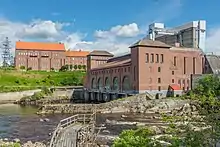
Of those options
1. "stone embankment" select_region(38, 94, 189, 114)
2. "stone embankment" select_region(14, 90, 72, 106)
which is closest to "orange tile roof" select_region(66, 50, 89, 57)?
"stone embankment" select_region(14, 90, 72, 106)

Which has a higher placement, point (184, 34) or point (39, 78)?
point (184, 34)

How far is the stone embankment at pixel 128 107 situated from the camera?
5644 centimetres

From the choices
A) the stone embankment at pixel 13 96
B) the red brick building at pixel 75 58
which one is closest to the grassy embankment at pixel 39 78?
the stone embankment at pixel 13 96

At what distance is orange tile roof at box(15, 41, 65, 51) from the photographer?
143875mm

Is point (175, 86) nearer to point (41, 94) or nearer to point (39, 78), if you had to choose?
point (41, 94)

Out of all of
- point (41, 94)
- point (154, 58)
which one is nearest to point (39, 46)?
point (41, 94)

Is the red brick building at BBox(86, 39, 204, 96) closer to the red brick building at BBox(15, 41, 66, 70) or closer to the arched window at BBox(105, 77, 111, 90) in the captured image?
the arched window at BBox(105, 77, 111, 90)

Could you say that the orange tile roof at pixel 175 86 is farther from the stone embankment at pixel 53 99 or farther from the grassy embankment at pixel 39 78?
the grassy embankment at pixel 39 78

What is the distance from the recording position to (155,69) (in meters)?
68.4

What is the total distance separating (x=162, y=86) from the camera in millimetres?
69062

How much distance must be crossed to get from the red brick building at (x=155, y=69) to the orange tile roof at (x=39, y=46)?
73.5m

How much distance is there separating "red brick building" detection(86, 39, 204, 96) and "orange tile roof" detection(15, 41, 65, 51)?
73.5m

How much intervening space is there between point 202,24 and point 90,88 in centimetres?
3987

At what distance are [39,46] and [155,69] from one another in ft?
300
